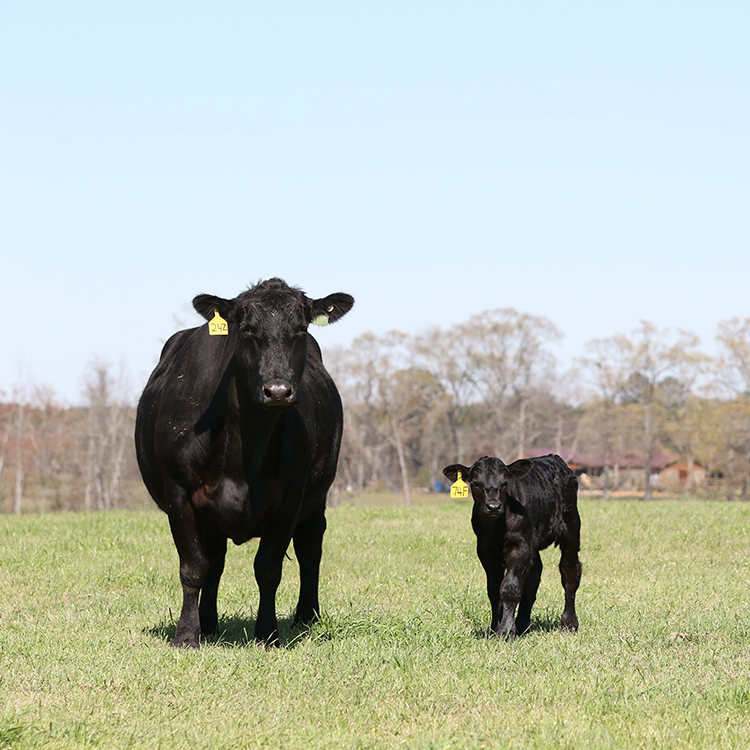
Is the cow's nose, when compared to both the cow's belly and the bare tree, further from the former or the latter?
the bare tree

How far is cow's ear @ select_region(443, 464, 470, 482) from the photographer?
862cm

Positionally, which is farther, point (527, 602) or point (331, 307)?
point (527, 602)

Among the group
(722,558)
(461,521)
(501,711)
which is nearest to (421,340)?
(461,521)

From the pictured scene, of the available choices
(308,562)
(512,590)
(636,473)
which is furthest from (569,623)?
(636,473)

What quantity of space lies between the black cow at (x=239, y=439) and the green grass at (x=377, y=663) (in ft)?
2.39

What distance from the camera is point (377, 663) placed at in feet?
21.0

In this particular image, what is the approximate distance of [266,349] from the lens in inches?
273

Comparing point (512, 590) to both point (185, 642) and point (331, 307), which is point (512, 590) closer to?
point (185, 642)

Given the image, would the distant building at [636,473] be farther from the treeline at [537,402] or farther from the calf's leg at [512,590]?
the calf's leg at [512,590]

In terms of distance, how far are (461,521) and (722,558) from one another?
5842mm

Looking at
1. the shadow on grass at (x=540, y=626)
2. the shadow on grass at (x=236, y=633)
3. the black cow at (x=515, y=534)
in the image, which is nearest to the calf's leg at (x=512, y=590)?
the black cow at (x=515, y=534)

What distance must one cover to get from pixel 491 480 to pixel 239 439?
2.25 meters

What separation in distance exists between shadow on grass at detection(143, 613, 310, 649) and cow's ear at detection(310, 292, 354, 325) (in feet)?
8.06

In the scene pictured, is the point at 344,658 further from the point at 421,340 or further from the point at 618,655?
the point at 421,340
